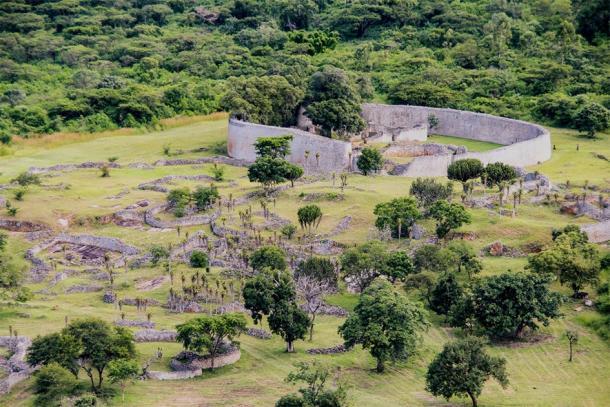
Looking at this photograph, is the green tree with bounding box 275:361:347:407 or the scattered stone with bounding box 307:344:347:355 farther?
the scattered stone with bounding box 307:344:347:355

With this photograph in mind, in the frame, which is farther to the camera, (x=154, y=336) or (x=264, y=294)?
(x=264, y=294)

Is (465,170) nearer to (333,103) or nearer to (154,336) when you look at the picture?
(333,103)

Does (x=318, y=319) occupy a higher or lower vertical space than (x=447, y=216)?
lower

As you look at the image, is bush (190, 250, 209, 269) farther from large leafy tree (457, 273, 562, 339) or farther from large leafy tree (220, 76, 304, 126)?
large leafy tree (220, 76, 304, 126)

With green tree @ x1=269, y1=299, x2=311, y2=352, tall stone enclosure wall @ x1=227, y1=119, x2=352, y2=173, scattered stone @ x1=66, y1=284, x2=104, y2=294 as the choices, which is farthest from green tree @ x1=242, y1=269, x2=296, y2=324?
tall stone enclosure wall @ x1=227, y1=119, x2=352, y2=173

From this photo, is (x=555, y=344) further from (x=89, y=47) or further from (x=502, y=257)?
(x=89, y=47)

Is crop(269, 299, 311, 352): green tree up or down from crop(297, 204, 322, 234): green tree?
down

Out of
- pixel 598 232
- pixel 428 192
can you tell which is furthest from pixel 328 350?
pixel 598 232

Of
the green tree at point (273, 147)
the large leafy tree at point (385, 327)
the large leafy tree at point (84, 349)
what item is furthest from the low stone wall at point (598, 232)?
the large leafy tree at point (84, 349)
